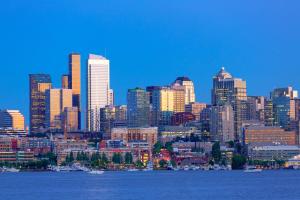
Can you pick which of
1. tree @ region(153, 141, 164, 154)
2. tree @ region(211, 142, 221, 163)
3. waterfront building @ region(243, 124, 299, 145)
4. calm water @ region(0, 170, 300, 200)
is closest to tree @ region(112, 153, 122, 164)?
tree @ region(153, 141, 164, 154)

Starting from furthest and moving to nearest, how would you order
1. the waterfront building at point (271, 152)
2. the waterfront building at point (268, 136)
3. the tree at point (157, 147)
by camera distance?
the waterfront building at point (268, 136) < the tree at point (157, 147) < the waterfront building at point (271, 152)

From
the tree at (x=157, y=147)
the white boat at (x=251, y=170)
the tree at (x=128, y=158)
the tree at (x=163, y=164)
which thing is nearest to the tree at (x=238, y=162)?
the white boat at (x=251, y=170)

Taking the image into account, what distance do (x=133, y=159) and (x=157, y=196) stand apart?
88981 millimetres

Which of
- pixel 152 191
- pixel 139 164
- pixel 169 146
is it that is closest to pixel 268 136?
pixel 169 146

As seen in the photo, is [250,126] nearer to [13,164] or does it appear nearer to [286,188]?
[13,164]

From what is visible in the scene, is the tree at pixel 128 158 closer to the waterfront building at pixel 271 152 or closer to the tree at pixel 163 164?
the tree at pixel 163 164

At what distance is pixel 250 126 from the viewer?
194375mm

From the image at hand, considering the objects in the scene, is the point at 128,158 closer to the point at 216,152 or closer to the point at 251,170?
the point at 216,152

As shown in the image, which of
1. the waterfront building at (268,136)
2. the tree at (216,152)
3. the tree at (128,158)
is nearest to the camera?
the tree at (128,158)

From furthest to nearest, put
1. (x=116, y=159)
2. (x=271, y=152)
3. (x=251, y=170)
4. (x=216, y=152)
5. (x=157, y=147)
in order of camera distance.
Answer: (x=157, y=147), (x=216, y=152), (x=271, y=152), (x=116, y=159), (x=251, y=170)

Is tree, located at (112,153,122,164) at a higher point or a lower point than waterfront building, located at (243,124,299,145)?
lower

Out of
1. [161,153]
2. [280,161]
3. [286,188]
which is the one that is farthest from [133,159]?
[286,188]

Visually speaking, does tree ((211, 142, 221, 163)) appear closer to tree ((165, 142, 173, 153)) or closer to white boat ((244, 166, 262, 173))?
tree ((165, 142, 173, 153))

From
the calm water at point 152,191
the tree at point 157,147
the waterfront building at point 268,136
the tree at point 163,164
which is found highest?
the waterfront building at point 268,136
